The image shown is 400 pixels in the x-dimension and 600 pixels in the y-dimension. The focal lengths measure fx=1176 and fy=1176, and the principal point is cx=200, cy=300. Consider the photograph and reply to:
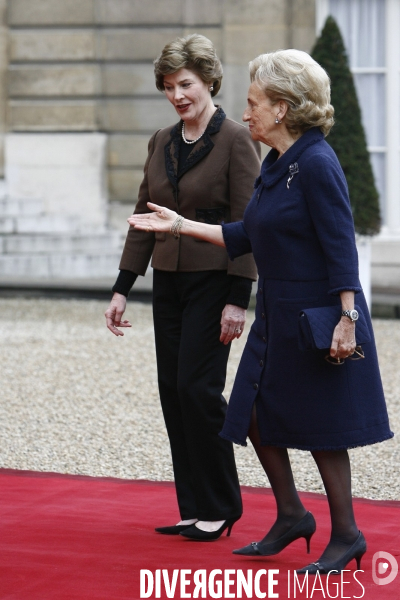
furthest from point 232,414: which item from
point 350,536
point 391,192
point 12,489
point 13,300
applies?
point 391,192

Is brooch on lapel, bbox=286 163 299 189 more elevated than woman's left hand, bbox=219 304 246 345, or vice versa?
brooch on lapel, bbox=286 163 299 189

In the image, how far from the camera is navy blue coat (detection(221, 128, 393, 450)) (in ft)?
10.7

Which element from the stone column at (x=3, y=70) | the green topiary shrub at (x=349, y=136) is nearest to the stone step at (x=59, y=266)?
the stone column at (x=3, y=70)

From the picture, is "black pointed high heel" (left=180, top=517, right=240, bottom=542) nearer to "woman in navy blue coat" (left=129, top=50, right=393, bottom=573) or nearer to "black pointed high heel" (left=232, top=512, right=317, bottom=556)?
"black pointed high heel" (left=232, top=512, right=317, bottom=556)

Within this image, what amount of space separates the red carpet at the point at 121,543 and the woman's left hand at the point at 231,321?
663 millimetres

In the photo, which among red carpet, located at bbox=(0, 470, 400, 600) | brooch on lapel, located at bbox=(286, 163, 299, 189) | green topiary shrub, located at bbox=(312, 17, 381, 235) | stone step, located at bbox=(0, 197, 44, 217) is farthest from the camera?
stone step, located at bbox=(0, 197, 44, 217)

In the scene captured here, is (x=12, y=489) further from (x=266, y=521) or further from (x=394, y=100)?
(x=394, y=100)

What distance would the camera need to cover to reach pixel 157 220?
356 centimetres

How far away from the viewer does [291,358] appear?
132 inches

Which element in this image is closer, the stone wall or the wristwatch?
the wristwatch

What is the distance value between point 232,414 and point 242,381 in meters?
0.10

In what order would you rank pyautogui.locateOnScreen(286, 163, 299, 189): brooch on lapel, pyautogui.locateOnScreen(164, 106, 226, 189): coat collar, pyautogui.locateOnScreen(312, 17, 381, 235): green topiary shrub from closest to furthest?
pyautogui.locateOnScreen(286, 163, 299, 189): brooch on lapel
pyautogui.locateOnScreen(164, 106, 226, 189): coat collar
pyautogui.locateOnScreen(312, 17, 381, 235): green topiary shrub

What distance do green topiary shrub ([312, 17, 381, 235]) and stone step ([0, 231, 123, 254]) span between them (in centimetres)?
423

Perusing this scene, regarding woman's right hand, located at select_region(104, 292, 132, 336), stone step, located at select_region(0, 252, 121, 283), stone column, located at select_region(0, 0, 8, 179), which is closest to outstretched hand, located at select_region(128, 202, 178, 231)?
woman's right hand, located at select_region(104, 292, 132, 336)
